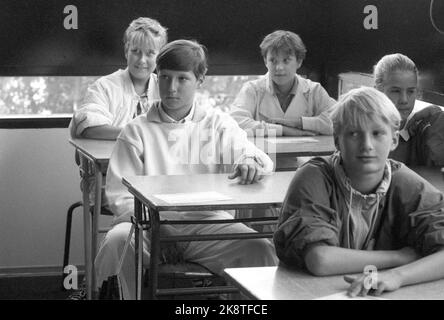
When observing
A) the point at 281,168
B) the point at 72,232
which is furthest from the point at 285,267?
the point at 72,232

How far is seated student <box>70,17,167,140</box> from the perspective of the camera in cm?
A: 534

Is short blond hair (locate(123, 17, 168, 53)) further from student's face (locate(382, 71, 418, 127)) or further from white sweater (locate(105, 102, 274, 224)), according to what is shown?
student's face (locate(382, 71, 418, 127))

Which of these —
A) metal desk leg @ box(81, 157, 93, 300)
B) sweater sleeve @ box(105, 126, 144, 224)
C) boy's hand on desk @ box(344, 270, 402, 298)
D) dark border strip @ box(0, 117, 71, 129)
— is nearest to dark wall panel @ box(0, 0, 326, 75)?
dark border strip @ box(0, 117, 71, 129)

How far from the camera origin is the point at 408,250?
2.58m

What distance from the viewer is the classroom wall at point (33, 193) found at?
5.73 m

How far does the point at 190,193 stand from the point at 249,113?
2232 millimetres

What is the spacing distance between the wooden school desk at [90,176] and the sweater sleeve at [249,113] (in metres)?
0.92

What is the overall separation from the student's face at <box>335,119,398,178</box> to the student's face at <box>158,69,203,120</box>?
1.56 m

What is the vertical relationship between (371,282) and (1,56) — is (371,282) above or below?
below

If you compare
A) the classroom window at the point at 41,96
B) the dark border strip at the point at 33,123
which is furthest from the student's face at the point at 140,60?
the dark border strip at the point at 33,123

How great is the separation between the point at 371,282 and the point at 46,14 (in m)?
3.91

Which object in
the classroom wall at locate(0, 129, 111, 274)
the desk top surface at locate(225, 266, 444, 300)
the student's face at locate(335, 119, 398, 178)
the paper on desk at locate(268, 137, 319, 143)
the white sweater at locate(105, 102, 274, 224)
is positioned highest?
the student's face at locate(335, 119, 398, 178)
